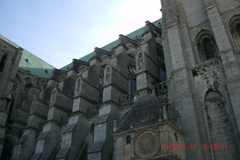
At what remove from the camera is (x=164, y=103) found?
490 inches

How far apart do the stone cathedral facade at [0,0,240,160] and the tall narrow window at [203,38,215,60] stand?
6 cm

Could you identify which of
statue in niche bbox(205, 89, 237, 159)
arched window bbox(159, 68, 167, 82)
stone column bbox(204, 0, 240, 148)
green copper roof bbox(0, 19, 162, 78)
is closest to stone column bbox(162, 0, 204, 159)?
statue in niche bbox(205, 89, 237, 159)

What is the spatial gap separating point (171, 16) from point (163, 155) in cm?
1000

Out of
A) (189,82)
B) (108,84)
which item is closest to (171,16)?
(189,82)

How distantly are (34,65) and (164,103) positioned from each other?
3014 cm

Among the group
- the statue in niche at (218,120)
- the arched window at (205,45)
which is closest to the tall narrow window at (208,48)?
the arched window at (205,45)

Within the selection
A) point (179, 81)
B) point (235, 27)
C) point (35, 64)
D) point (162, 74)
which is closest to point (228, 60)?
point (179, 81)

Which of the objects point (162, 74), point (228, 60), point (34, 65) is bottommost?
point (228, 60)

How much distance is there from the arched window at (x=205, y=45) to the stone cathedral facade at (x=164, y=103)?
6 centimetres

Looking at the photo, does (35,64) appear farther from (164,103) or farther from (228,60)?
(228,60)

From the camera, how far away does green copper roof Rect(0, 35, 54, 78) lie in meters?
35.1

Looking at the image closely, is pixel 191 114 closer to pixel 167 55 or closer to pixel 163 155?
pixel 163 155
